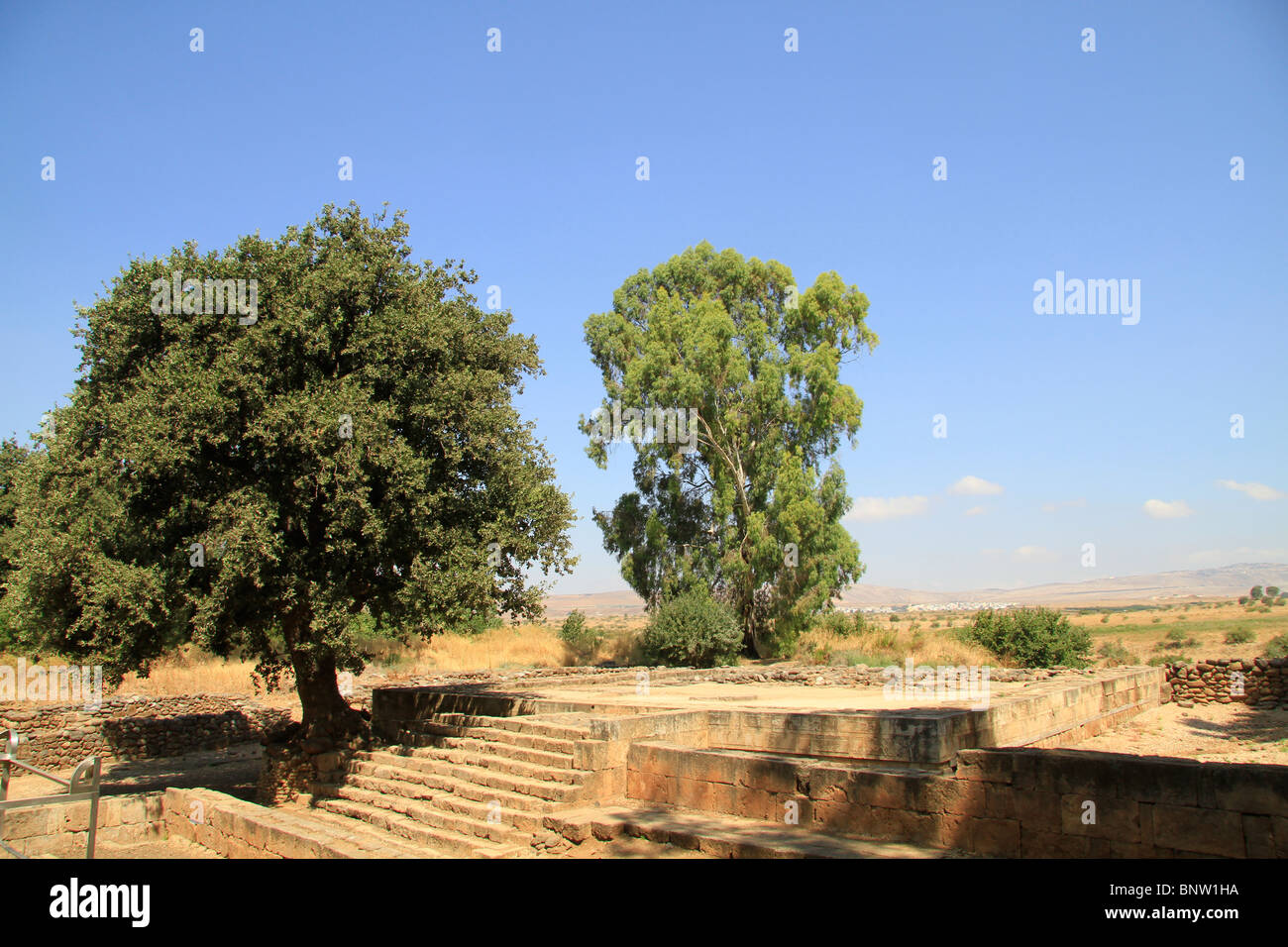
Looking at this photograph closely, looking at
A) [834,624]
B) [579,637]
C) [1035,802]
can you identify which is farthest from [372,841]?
[579,637]

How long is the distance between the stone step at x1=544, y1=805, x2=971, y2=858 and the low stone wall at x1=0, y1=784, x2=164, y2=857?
223 inches

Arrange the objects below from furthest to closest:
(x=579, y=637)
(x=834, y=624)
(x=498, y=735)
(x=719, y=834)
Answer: (x=579, y=637) < (x=834, y=624) < (x=498, y=735) < (x=719, y=834)

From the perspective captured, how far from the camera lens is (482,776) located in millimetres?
10414

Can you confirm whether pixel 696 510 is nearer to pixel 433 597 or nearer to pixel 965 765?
pixel 433 597

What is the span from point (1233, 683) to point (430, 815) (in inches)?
733

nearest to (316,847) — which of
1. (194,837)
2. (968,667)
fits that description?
(194,837)

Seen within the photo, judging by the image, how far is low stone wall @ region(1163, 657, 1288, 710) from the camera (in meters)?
18.5

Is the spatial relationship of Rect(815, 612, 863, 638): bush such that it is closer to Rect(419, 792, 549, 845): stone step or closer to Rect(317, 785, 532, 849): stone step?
Rect(317, 785, 532, 849): stone step

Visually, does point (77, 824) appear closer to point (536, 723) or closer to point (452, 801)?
point (452, 801)

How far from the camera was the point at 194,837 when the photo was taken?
1015 centimetres

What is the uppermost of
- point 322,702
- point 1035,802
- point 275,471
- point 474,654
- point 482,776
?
point 275,471

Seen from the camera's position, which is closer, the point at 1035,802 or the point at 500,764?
the point at 1035,802

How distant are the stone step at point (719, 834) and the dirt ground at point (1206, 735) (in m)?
7.59
